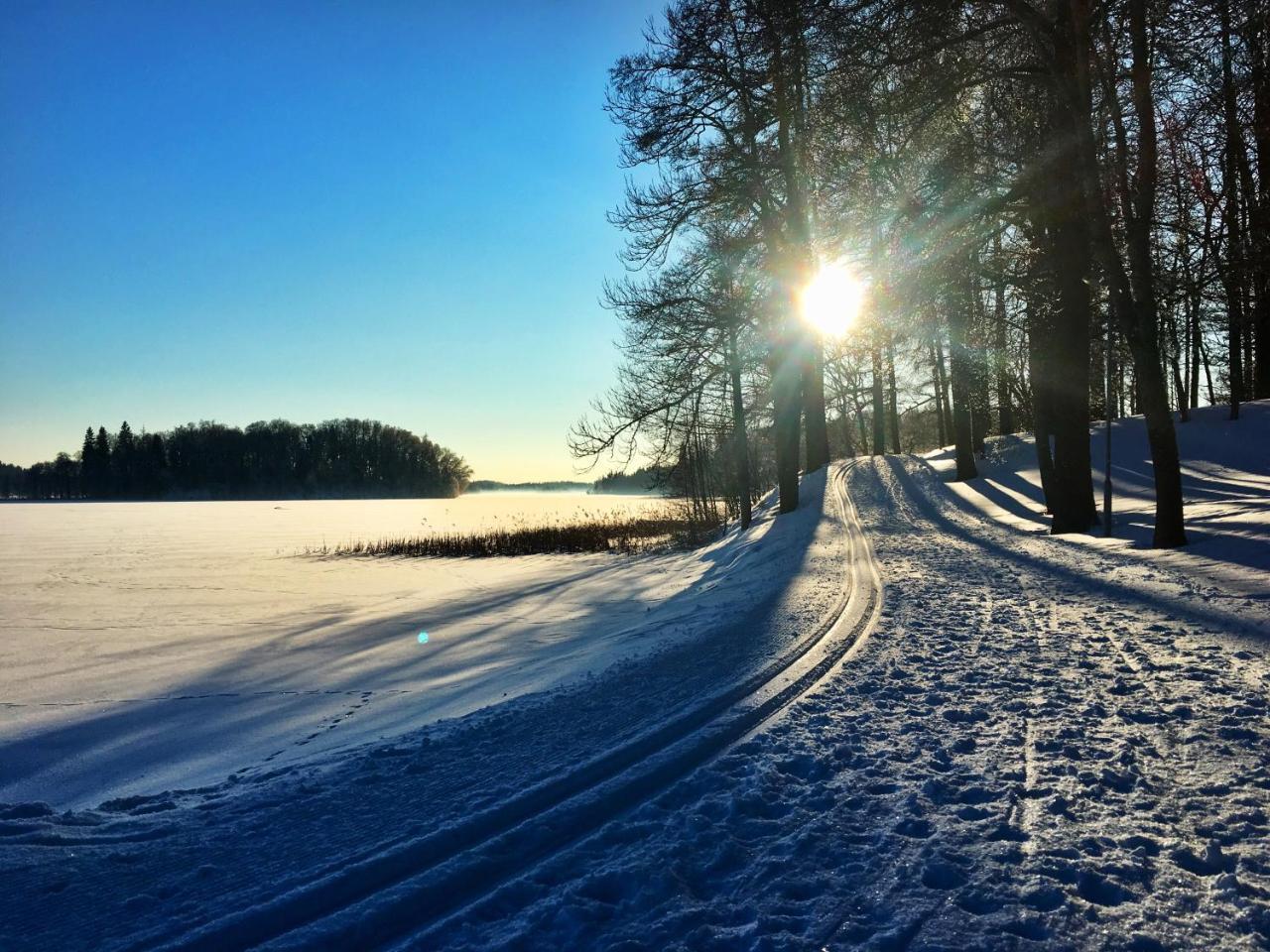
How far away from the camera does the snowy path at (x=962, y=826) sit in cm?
227

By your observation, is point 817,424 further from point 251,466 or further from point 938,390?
point 251,466

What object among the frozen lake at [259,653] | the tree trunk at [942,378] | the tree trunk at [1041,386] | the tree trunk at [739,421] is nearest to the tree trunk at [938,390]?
the tree trunk at [942,378]

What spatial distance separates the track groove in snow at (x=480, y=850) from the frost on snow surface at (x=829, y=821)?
0.05 metres

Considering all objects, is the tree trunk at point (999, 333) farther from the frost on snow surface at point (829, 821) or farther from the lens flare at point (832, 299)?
the frost on snow surface at point (829, 821)

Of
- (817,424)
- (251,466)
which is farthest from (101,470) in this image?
(817,424)

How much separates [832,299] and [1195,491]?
27.8 feet

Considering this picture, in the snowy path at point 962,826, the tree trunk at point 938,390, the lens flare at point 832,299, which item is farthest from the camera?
the tree trunk at point 938,390

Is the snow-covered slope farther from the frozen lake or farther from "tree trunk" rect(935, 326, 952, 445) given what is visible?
the frozen lake

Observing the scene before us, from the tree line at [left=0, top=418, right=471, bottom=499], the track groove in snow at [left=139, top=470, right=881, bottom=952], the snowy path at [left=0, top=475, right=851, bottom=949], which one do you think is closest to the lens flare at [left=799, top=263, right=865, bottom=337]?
the snowy path at [left=0, top=475, right=851, bottom=949]

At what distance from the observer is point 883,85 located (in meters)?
9.44

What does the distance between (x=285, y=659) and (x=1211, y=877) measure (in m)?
8.10

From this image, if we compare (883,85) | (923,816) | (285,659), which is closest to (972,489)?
(883,85)

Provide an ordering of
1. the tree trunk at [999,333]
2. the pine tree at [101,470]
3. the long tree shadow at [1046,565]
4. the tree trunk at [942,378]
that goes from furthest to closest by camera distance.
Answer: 1. the pine tree at [101,470]
2. the tree trunk at [942,378]
3. the tree trunk at [999,333]
4. the long tree shadow at [1046,565]

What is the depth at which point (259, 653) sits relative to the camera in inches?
337
